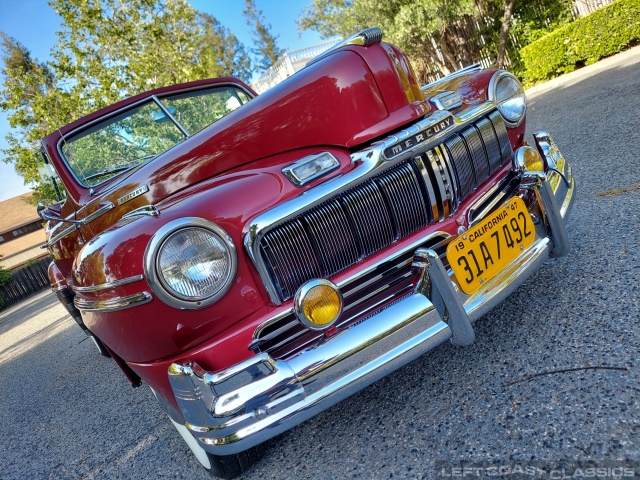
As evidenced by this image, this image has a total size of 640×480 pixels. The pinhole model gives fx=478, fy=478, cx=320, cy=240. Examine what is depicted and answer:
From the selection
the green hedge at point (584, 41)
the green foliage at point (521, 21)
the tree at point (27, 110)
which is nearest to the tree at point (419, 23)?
the green foliage at point (521, 21)

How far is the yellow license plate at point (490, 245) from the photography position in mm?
1828

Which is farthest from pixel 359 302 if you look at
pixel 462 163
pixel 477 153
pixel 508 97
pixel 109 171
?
pixel 109 171

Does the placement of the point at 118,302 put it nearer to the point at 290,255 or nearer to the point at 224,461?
the point at 290,255

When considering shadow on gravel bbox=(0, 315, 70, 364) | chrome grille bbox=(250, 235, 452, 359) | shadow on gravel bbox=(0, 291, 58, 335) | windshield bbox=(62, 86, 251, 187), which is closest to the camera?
chrome grille bbox=(250, 235, 452, 359)

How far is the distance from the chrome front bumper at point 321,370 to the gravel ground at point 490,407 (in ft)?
1.00

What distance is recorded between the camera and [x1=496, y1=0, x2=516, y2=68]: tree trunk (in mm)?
11172

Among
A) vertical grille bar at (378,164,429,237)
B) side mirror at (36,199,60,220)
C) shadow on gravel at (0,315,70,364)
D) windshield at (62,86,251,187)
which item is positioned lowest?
shadow on gravel at (0,315,70,364)

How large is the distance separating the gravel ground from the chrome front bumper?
1.00 feet

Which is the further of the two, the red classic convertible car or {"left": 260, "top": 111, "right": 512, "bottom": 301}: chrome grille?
{"left": 260, "top": 111, "right": 512, "bottom": 301}: chrome grille

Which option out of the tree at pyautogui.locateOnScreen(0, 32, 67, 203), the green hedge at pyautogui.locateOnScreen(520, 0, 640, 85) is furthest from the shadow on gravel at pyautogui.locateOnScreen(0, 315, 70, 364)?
the green hedge at pyautogui.locateOnScreen(520, 0, 640, 85)

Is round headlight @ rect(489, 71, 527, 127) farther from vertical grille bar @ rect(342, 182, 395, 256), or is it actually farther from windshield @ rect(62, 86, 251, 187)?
windshield @ rect(62, 86, 251, 187)

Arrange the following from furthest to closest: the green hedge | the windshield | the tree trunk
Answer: the tree trunk
the green hedge
the windshield

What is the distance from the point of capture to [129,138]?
2988 mm

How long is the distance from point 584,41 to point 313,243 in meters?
10.5
